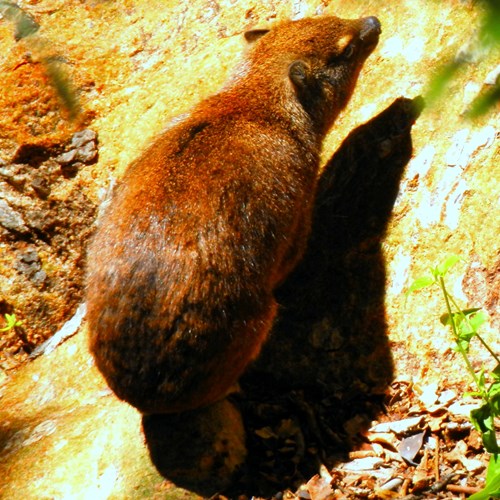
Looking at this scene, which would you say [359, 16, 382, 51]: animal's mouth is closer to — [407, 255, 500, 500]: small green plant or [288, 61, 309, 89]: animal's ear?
[288, 61, 309, 89]: animal's ear

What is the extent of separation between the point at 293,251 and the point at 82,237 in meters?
2.21

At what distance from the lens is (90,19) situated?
7324 mm

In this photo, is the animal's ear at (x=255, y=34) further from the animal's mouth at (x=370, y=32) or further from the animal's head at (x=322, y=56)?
the animal's mouth at (x=370, y=32)

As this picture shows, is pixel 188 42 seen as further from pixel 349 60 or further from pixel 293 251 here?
pixel 293 251

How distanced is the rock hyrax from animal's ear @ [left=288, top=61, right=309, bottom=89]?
1 centimetres

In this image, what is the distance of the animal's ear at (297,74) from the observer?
5820mm

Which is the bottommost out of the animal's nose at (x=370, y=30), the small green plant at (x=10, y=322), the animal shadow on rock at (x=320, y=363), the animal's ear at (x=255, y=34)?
the animal shadow on rock at (x=320, y=363)

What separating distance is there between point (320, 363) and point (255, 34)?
302 cm

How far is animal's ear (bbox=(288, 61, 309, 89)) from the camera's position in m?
5.82

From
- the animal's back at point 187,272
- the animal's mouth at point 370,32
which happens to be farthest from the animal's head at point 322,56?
the animal's back at point 187,272

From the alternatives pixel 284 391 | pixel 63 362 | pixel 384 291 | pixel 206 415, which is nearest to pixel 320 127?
pixel 384 291

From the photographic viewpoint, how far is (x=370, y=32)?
5.88 m

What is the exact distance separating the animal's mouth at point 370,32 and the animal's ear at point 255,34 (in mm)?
923

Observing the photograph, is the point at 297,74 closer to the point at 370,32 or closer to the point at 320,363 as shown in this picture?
the point at 370,32
